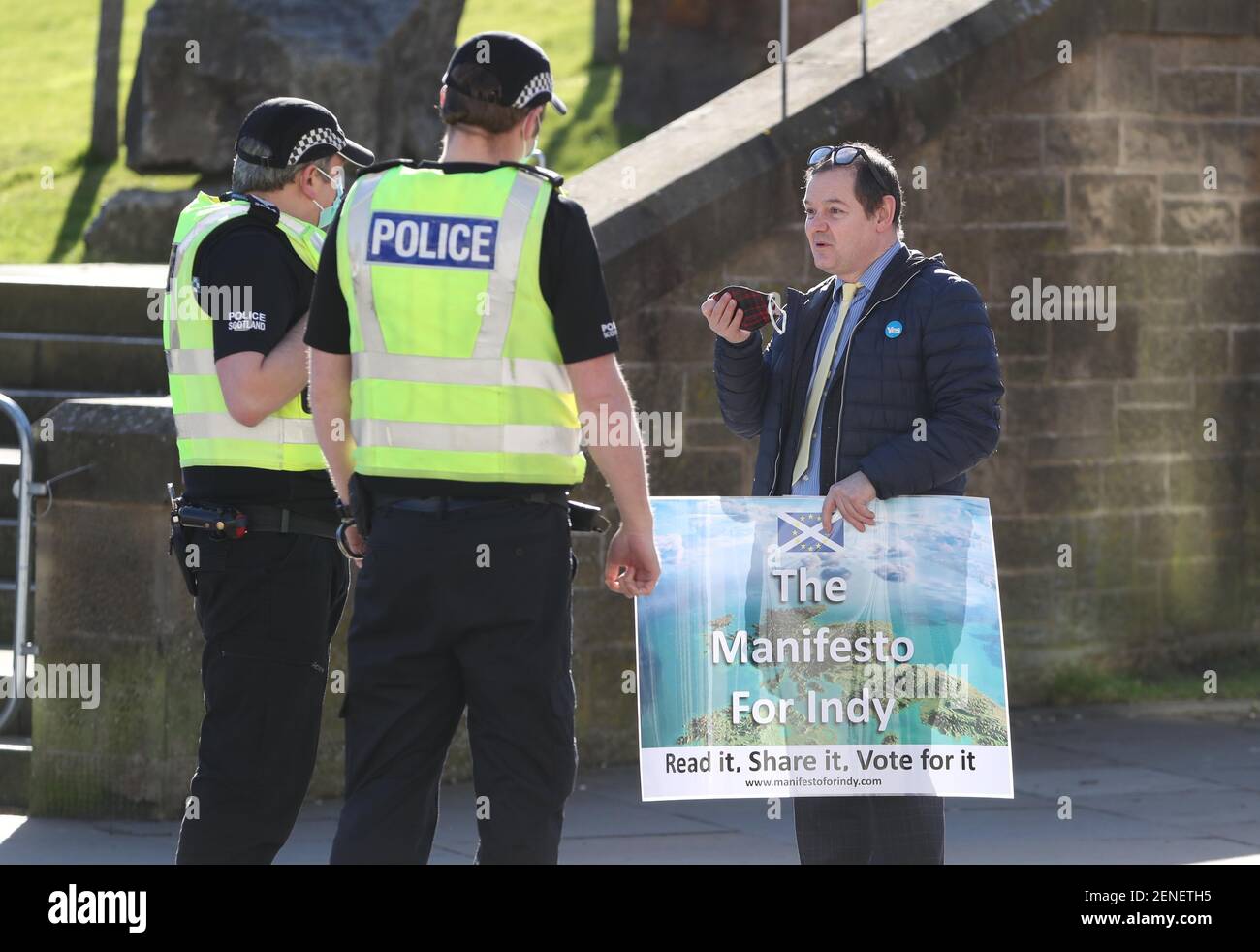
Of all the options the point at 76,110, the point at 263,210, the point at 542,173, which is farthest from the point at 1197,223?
the point at 76,110

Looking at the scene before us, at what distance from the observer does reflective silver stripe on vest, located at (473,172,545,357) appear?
3.96 metres

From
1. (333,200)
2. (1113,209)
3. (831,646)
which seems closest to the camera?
(831,646)

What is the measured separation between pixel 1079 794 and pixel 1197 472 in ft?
7.78

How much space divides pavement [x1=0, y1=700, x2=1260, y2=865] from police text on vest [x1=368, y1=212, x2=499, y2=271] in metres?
2.68

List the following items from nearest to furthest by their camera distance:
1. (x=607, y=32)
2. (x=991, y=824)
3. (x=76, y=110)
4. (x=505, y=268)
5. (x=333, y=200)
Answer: (x=505, y=268) < (x=333, y=200) < (x=991, y=824) < (x=76, y=110) < (x=607, y=32)

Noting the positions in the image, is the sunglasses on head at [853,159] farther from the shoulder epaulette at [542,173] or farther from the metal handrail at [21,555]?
the metal handrail at [21,555]

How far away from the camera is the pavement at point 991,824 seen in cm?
620

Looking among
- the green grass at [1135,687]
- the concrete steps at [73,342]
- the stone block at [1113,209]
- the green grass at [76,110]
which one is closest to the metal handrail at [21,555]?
the concrete steps at [73,342]

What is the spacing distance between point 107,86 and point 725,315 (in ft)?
50.8

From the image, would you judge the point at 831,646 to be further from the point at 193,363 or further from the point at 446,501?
the point at 193,363

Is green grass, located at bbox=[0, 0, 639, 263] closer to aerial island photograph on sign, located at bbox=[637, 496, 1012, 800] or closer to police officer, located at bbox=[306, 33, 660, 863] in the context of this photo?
aerial island photograph on sign, located at bbox=[637, 496, 1012, 800]

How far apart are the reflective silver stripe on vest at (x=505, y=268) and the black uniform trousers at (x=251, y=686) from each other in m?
1.00

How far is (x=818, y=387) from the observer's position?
16.2 ft
